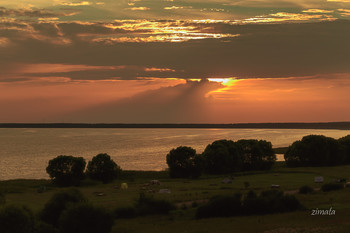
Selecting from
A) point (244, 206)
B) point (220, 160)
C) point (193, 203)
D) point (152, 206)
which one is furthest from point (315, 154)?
point (152, 206)

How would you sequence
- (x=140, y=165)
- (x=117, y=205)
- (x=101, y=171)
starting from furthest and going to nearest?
(x=140, y=165) < (x=101, y=171) < (x=117, y=205)

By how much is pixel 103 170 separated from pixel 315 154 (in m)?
67.6

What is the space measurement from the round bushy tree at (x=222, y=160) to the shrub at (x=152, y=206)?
211ft

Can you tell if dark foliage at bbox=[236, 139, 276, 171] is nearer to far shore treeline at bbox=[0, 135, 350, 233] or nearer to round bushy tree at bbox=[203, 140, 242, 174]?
far shore treeline at bbox=[0, 135, 350, 233]

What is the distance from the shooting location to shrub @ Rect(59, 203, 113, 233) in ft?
204

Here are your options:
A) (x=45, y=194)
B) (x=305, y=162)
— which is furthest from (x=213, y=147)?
(x=45, y=194)

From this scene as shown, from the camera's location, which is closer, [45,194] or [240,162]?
[45,194]

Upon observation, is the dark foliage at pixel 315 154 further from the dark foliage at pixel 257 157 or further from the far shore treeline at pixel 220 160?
the dark foliage at pixel 257 157

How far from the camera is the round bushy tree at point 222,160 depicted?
5699 inches

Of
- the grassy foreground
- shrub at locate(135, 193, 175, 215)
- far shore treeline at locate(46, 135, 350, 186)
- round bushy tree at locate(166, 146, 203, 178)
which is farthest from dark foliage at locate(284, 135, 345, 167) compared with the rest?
shrub at locate(135, 193, 175, 215)

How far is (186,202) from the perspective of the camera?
86562 millimetres

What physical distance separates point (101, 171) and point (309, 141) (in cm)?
6869

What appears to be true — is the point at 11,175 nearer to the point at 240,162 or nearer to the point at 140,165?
the point at 140,165

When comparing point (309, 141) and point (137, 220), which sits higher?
point (309, 141)
